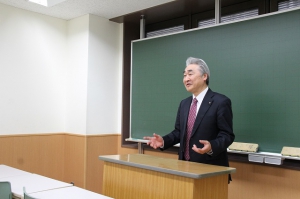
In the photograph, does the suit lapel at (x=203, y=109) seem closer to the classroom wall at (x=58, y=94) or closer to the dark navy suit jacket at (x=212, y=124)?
the dark navy suit jacket at (x=212, y=124)

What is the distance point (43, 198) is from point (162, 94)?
2.24 metres

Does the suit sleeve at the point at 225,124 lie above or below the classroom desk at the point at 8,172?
above

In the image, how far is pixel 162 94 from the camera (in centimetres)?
394

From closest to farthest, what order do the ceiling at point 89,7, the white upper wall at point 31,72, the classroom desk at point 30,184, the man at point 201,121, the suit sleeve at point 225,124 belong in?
the classroom desk at point 30,184, the suit sleeve at point 225,124, the man at point 201,121, the ceiling at point 89,7, the white upper wall at point 31,72


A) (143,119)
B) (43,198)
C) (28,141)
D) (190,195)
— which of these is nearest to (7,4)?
(28,141)

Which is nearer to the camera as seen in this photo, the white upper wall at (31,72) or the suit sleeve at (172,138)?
the suit sleeve at (172,138)

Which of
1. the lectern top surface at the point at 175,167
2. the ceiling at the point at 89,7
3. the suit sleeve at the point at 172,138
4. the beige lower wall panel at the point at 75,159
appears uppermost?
the ceiling at the point at 89,7

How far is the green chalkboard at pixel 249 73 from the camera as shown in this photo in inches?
113

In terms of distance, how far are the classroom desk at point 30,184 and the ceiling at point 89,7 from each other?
7.46 ft

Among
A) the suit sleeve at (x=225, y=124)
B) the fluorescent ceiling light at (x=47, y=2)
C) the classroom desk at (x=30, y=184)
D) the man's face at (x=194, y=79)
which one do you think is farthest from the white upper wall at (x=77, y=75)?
the suit sleeve at (x=225, y=124)

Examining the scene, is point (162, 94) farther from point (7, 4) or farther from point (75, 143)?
point (7, 4)

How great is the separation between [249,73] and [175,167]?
4.85ft

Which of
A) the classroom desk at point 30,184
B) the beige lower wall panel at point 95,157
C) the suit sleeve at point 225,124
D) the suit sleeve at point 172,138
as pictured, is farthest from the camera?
the beige lower wall panel at point 95,157

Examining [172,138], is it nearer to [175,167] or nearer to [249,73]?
[175,167]
